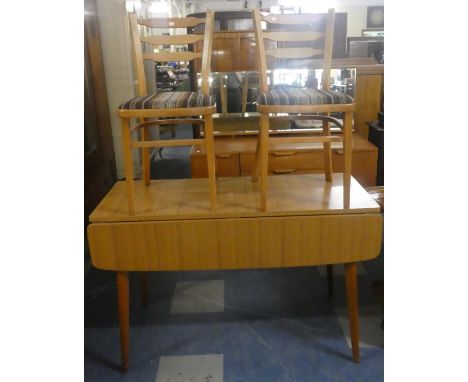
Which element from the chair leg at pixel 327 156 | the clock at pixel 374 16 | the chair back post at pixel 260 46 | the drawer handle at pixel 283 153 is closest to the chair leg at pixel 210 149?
the chair back post at pixel 260 46

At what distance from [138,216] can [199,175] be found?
130 centimetres

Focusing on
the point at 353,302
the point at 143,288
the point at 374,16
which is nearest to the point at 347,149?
the point at 353,302

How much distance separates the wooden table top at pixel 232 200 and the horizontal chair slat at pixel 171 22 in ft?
2.17

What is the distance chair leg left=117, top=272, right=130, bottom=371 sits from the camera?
147 cm

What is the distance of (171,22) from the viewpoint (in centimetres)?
165

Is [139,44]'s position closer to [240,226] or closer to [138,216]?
[138,216]

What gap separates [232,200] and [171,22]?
0.78 m

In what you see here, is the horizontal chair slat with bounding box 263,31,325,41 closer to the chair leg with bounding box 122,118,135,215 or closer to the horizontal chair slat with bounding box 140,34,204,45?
the horizontal chair slat with bounding box 140,34,204,45

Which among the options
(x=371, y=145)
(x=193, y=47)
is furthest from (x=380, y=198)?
(x=193, y=47)

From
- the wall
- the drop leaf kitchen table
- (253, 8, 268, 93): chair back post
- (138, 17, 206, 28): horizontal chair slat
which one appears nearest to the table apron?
the drop leaf kitchen table

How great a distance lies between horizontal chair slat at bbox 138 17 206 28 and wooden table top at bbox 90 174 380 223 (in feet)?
2.17

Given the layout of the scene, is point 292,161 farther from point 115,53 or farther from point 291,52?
point 115,53

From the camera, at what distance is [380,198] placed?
6.88 feet

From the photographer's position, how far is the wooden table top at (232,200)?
1.43m
